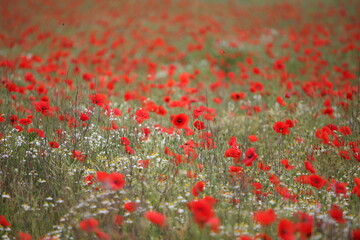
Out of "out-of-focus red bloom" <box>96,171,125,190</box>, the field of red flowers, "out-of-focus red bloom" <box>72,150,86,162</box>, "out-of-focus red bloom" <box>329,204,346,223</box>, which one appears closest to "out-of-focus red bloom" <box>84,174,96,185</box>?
the field of red flowers

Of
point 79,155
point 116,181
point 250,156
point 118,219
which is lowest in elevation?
point 118,219

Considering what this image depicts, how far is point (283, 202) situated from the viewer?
2.83 metres

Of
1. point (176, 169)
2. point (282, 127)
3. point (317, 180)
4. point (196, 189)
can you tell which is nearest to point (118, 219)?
point (196, 189)

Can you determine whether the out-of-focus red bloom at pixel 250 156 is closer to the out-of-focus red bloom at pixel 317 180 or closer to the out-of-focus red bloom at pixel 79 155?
the out-of-focus red bloom at pixel 317 180

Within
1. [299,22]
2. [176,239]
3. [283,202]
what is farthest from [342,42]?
[176,239]

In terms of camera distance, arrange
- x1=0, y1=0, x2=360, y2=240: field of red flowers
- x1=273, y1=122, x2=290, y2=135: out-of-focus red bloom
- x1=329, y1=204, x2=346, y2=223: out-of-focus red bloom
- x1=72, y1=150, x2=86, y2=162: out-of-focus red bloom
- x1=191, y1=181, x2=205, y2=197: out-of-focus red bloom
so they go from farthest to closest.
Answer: x1=273, y1=122, x2=290, y2=135: out-of-focus red bloom → x1=72, y1=150, x2=86, y2=162: out-of-focus red bloom → x1=191, y1=181, x2=205, y2=197: out-of-focus red bloom → x1=0, y1=0, x2=360, y2=240: field of red flowers → x1=329, y1=204, x2=346, y2=223: out-of-focus red bloom

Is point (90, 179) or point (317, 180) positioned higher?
point (317, 180)

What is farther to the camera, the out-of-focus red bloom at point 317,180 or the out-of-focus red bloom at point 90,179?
the out-of-focus red bloom at point 90,179

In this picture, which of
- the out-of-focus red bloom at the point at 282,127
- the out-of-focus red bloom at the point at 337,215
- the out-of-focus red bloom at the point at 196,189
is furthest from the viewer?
the out-of-focus red bloom at the point at 282,127

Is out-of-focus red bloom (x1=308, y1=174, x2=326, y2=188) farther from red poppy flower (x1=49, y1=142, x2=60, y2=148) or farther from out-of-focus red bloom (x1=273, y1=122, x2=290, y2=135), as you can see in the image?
red poppy flower (x1=49, y1=142, x2=60, y2=148)

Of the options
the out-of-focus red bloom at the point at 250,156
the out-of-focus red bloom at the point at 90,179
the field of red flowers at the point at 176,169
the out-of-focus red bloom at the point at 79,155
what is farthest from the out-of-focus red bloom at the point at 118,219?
the out-of-focus red bloom at the point at 250,156

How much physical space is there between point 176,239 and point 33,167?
4.97 feet

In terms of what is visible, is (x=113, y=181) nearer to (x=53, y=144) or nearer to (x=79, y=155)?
(x=79, y=155)

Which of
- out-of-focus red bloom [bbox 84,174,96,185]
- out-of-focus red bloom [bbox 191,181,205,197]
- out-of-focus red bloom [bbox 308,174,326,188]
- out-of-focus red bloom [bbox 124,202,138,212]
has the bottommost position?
out-of-focus red bloom [bbox 84,174,96,185]
